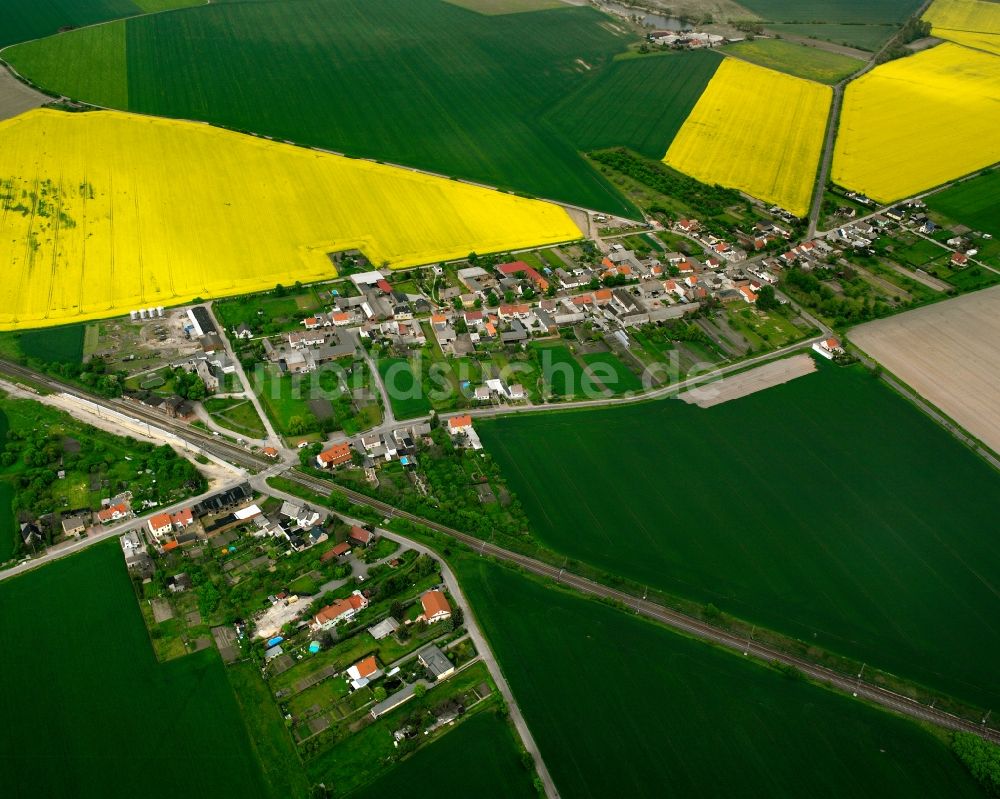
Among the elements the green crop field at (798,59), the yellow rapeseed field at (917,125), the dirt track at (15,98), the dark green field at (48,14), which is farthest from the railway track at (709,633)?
the dark green field at (48,14)

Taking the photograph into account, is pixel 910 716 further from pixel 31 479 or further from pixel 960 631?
pixel 31 479

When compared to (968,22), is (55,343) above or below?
below

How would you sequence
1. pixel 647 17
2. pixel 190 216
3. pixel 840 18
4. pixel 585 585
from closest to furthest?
pixel 585 585 → pixel 190 216 → pixel 647 17 → pixel 840 18

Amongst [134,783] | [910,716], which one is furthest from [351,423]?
[910,716]

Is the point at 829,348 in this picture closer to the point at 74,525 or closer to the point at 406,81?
the point at 74,525

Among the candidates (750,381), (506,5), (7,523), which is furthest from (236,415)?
(506,5)
